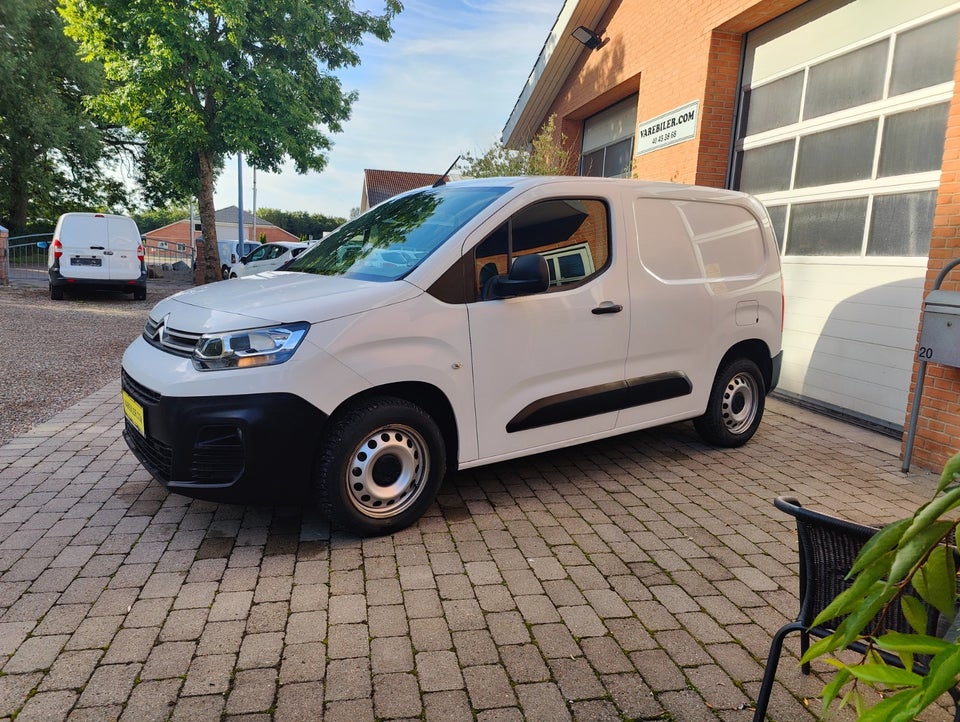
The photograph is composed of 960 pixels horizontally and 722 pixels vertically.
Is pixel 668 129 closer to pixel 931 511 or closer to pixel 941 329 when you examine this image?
pixel 941 329

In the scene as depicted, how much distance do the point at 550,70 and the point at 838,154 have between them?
27.1 feet

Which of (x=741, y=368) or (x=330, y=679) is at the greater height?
(x=741, y=368)

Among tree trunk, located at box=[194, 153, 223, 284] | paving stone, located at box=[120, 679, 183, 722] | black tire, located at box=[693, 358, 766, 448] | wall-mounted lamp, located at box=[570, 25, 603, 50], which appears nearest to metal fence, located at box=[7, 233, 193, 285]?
tree trunk, located at box=[194, 153, 223, 284]

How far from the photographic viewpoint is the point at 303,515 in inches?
163

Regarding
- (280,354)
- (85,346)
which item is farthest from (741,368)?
(85,346)

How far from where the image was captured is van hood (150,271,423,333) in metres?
3.52

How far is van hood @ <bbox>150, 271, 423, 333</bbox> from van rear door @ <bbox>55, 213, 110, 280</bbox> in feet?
40.9

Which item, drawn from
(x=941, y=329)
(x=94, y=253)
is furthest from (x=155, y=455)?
(x=94, y=253)

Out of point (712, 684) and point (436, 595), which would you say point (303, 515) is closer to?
point (436, 595)

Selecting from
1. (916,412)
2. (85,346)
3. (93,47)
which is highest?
(93,47)

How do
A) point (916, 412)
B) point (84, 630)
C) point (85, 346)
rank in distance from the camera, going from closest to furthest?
point (84, 630) < point (916, 412) < point (85, 346)

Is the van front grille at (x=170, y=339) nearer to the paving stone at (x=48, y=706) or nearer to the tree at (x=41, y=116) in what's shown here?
the paving stone at (x=48, y=706)

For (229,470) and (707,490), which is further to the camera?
(707,490)

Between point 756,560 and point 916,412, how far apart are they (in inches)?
101
